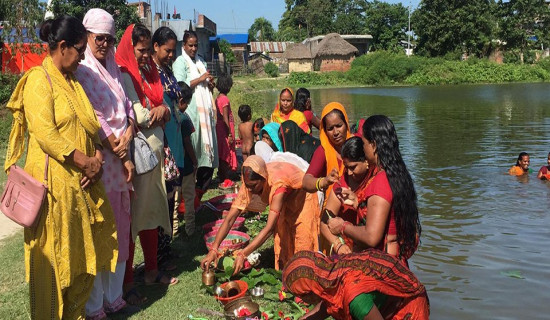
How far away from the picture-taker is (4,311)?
4082 millimetres

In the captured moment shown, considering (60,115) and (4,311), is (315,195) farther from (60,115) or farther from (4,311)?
(4,311)

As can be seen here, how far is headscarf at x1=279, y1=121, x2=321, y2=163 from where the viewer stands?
18.7 feet

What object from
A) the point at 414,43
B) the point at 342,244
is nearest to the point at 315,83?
the point at 414,43

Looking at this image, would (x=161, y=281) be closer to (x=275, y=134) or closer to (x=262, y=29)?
(x=275, y=134)

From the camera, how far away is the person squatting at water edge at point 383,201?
130 inches

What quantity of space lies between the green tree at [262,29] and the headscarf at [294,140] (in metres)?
83.7

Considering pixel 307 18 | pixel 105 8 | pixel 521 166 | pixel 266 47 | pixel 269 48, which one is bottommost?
pixel 521 166

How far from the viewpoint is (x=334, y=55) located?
56.4m

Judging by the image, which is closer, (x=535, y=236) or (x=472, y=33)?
(x=535, y=236)

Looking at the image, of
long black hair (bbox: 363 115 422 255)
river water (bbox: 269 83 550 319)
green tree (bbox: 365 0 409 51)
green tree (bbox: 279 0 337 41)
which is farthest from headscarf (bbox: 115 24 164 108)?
green tree (bbox: 279 0 337 41)

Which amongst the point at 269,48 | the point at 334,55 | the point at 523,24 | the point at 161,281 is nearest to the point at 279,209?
the point at 161,281

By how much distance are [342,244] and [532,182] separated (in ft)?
26.6

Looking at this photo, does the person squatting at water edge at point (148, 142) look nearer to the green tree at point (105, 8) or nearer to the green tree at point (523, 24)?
the green tree at point (105, 8)

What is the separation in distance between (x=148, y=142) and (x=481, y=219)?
549cm
